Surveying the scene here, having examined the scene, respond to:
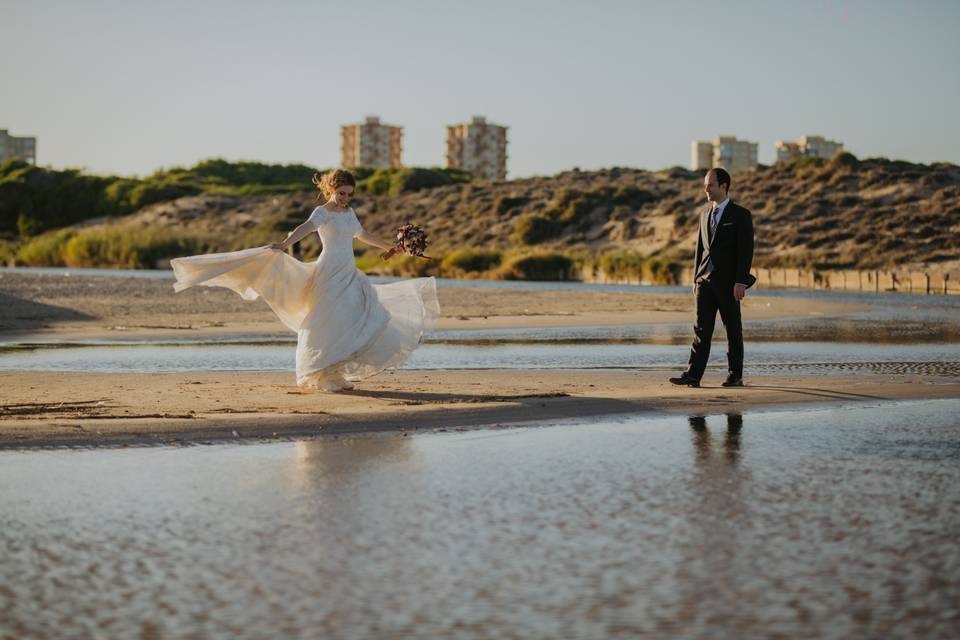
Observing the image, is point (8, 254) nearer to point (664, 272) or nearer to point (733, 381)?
point (664, 272)

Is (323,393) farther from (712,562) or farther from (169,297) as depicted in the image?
(169,297)

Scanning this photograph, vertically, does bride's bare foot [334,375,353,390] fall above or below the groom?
below

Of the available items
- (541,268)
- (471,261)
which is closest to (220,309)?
(541,268)

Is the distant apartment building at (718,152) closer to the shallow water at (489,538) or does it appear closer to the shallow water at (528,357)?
the shallow water at (528,357)

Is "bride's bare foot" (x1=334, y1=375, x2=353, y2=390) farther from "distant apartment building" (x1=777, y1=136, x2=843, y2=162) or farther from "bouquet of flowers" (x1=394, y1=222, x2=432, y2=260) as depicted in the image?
"distant apartment building" (x1=777, y1=136, x2=843, y2=162)

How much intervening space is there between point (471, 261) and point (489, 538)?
52.7 metres

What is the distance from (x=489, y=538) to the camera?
585 cm

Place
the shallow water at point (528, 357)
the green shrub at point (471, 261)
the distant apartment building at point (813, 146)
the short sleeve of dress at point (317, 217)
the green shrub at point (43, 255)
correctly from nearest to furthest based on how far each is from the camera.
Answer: the short sleeve of dress at point (317, 217)
the shallow water at point (528, 357)
the green shrub at point (471, 261)
the green shrub at point (43, 255)
the distant apartment building at point (813, 146)

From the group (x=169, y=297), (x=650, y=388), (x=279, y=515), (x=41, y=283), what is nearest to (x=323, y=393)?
(x=650, y=388)

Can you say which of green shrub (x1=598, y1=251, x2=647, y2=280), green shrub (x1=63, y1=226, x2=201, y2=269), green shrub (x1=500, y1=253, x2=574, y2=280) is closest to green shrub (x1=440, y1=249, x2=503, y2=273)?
green shrub (x1=500, y1=253, x2=574, y2=280)

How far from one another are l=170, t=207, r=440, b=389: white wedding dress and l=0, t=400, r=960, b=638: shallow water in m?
2.74

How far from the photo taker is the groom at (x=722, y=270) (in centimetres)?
1216

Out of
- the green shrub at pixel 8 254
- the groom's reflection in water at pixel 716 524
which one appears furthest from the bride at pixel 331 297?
the green shrub at pixel 8 254

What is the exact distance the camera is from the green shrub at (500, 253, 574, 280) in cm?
5481
